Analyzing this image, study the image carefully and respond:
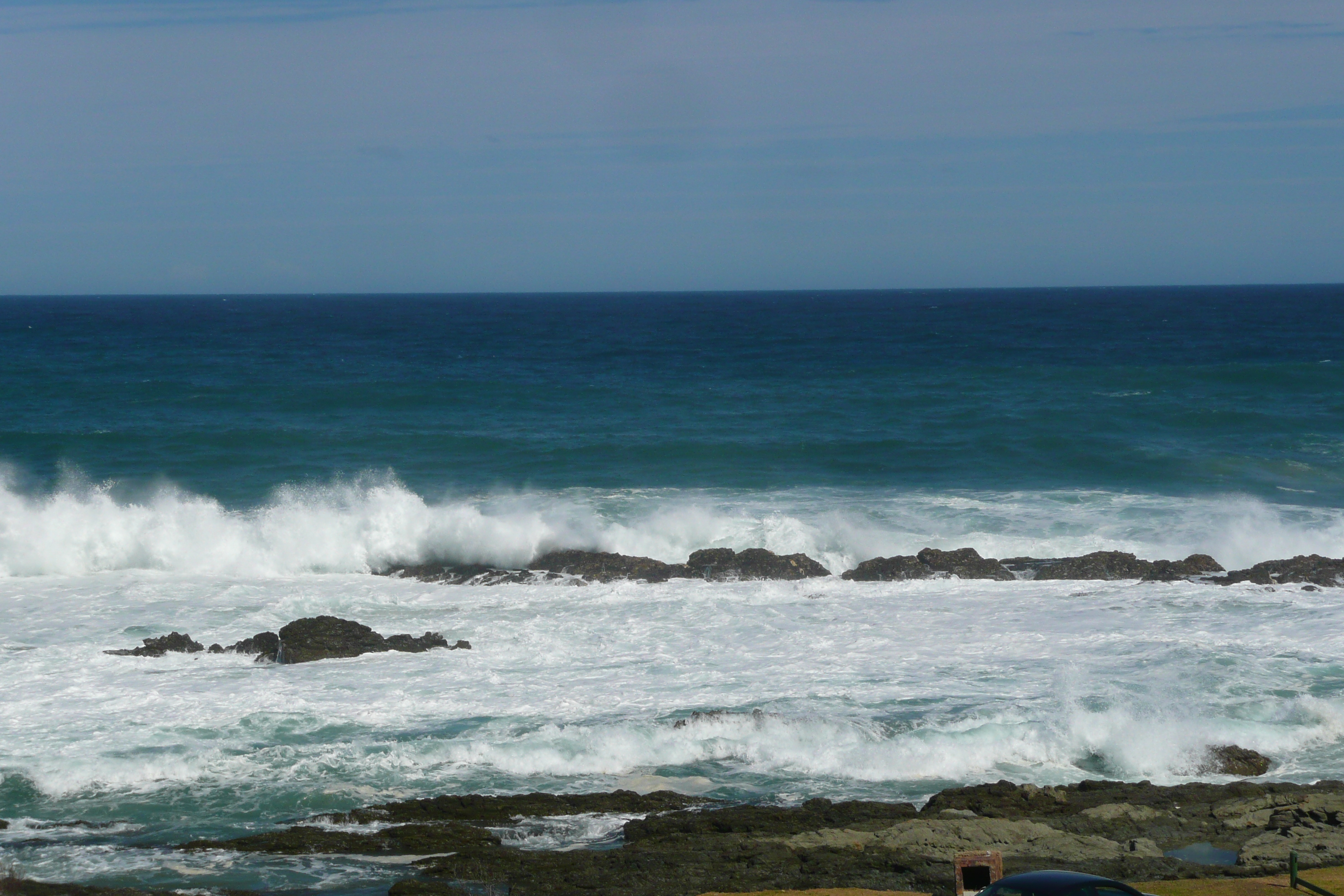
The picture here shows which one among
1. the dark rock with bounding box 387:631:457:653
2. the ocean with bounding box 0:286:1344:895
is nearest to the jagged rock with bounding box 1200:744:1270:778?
the ocean with bounding box 0:286:1344:895

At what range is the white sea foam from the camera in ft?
86.8

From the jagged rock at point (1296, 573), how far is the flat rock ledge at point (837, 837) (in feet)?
34.7

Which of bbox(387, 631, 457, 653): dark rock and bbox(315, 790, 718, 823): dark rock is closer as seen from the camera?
bbox(315, 790, 718, 823): dark rock

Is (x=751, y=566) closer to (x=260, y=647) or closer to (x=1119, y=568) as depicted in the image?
(x=1119, y=568)

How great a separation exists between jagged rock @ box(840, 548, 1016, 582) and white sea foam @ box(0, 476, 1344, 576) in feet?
6.25

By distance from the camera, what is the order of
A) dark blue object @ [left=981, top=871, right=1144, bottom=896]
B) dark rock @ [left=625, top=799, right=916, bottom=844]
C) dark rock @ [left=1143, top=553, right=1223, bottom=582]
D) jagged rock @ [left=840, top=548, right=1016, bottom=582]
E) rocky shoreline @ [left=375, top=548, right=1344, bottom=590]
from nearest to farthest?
dark blue object @ [left=981, top=871, right=1144, bottom=896] → dark rock @ [left=625, top=799, right=916, bottom=844] → dark rock @ [left=1143, top=553, right=1223, bottom=582] → rocky shoreline @ [left=375, top=548, right=1344, bottom=590] → jagged rock @ [left=840, top=548, right=1016, bottom=582]

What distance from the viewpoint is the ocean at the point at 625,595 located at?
14570 millimetres

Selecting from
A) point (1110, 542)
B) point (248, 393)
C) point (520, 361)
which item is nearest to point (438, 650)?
point (1110, 542)

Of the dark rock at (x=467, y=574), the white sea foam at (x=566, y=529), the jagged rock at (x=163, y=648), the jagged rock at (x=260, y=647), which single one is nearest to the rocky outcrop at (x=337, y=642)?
the jagged rock at (x=260, y=647)

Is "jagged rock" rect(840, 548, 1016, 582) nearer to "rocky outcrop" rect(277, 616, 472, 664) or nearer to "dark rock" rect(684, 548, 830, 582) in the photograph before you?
"dark rock" rect(684, 548, 830, 582)

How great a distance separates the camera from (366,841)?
12250mm

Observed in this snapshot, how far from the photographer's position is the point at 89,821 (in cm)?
1316

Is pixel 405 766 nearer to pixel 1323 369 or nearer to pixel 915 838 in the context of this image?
pixel 915 838

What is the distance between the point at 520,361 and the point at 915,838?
5431 cm
